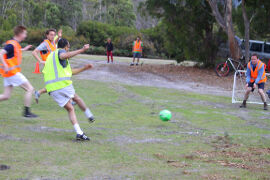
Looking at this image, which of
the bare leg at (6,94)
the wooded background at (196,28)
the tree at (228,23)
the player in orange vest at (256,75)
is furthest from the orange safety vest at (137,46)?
the bare leg at (6,94)

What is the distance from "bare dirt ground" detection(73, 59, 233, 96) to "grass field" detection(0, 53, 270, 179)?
4.91m

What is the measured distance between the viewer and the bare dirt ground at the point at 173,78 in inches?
678

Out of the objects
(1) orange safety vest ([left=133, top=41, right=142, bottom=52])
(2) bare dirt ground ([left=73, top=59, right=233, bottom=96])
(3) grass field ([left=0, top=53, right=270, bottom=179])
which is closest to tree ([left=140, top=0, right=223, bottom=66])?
(2) bare dirt ground ([left=73, top=59, right=233, bottom=96])

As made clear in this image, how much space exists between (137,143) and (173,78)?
13465 millimetres

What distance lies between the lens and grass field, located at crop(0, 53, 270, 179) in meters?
5.43

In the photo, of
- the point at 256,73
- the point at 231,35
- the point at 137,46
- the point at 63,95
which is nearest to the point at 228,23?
the point at 231,35

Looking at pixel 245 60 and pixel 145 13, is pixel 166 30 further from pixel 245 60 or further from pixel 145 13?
pixel 245 60

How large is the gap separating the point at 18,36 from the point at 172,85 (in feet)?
34.3

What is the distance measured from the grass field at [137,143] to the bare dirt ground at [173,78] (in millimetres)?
4914

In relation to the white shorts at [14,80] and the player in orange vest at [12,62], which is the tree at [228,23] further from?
the white shorts at [14,80]

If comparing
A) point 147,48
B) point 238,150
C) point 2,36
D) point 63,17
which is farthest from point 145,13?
point 63,17

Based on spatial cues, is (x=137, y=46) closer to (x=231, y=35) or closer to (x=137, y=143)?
(x=231, y=35)

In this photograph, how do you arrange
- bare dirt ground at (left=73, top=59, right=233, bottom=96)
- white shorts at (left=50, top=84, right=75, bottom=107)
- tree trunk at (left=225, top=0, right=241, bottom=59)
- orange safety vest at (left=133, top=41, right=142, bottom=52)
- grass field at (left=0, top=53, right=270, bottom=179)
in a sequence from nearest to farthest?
1. grass field at (left=0, top=53, right=270, bottom=179)
2. white shorts at (left=50, top=84, right=75, bottom=107)
3. bare dirt ground at (left=73, top=59, right=233, bottom=96)
4. tree trunk at (left=225, top=0, right=241, bottom=59)
5. orange safety vest at (left=133, top=41, right=142, bottom=52)

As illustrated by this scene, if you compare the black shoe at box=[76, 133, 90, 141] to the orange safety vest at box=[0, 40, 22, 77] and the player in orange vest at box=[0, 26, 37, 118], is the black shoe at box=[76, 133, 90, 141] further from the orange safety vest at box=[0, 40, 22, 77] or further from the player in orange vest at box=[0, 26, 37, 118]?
the orange safety vest at box=[0, 40, 22, 77]
